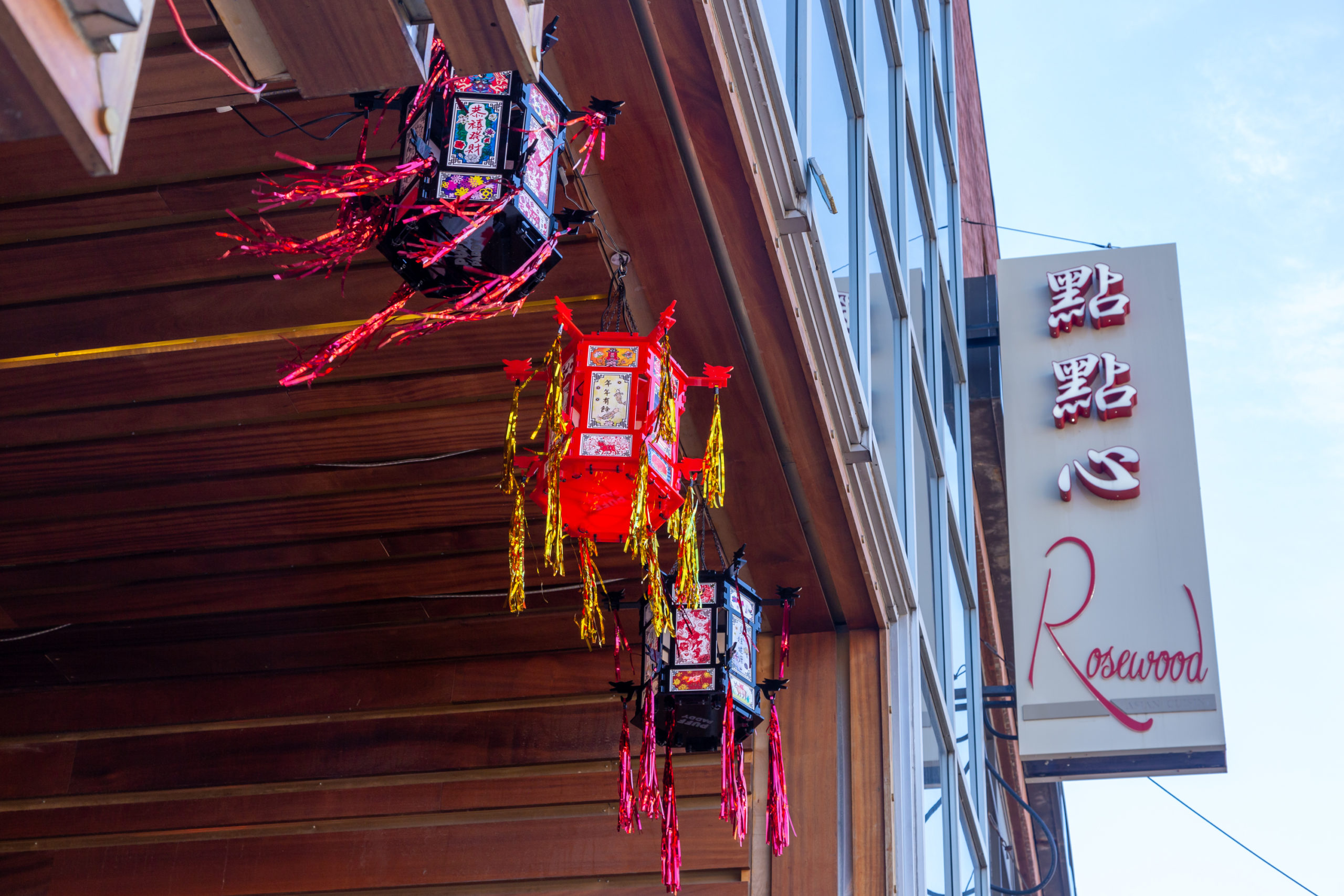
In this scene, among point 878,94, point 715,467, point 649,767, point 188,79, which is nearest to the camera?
point 188,79

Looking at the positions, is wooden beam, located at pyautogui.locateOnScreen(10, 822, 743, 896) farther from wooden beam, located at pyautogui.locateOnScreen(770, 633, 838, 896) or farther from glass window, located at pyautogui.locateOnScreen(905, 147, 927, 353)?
glass window, located at pyautogui.locateOnScreen(905, 147, 927, 353)

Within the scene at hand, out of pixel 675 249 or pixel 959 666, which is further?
pixel 959 666

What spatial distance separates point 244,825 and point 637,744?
1.47 meters

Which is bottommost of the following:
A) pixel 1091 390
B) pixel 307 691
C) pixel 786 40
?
pixel 307 691

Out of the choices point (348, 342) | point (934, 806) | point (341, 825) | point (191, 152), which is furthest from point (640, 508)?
point (934, 806)

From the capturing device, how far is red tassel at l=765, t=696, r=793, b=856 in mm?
3842

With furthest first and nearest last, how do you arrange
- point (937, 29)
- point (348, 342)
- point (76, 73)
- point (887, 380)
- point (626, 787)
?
point (937, 29) < point (887, 380) < point (626, 787) < point (348, 342) < point (76, 73)

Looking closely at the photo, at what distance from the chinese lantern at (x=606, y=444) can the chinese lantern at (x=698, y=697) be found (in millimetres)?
724

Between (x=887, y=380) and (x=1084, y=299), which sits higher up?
(x=1084, y=299)

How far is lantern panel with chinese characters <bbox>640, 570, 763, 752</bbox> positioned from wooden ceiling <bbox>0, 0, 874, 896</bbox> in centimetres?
44

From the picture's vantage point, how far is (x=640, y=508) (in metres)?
2.83

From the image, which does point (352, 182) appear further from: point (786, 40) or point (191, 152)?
point (786, 40)

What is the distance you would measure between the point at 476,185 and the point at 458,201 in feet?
0.15

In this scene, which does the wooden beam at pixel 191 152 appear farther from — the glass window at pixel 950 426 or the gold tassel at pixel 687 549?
the glass window at pixel 950 426
